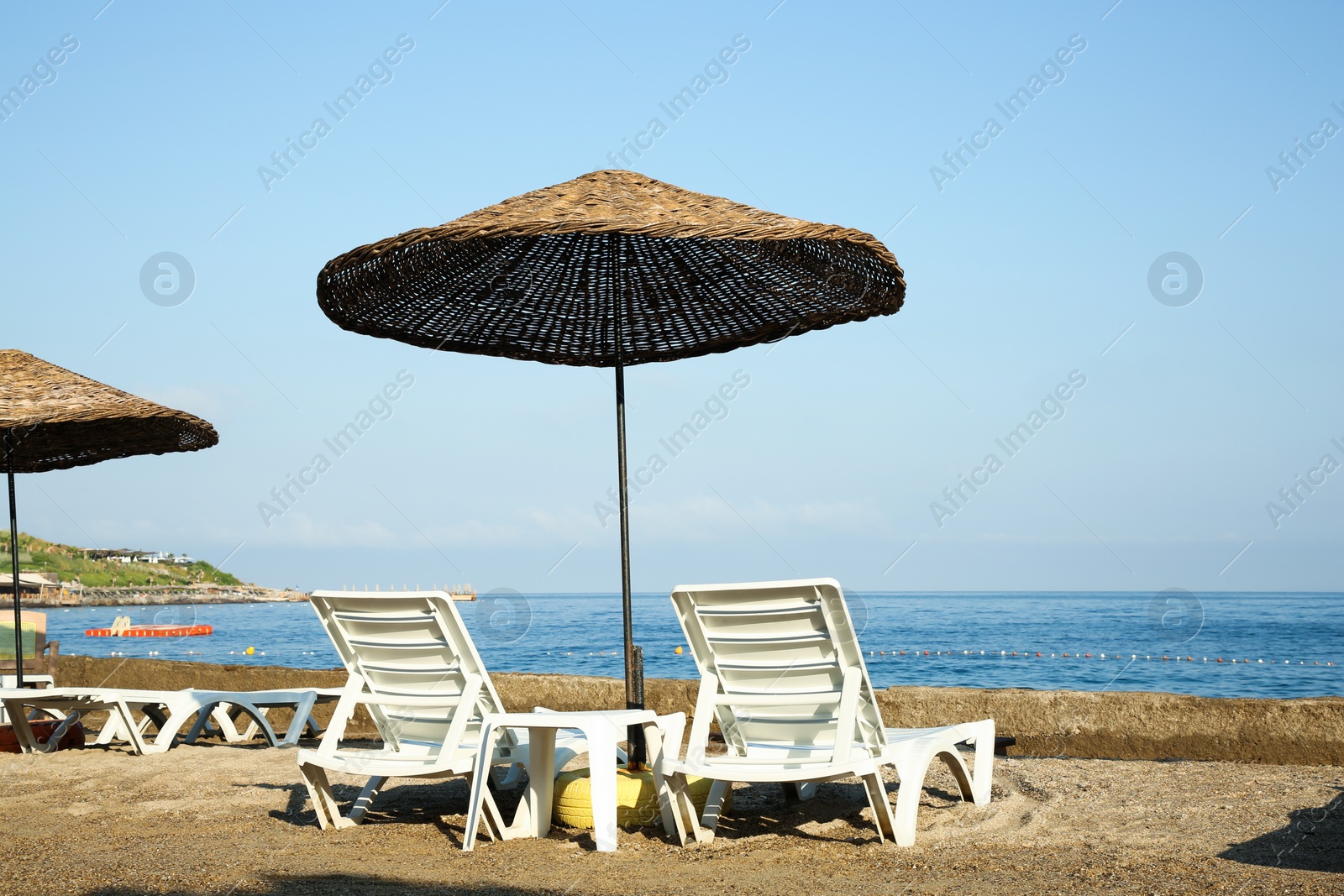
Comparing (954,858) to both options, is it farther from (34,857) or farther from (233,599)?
(233,599)

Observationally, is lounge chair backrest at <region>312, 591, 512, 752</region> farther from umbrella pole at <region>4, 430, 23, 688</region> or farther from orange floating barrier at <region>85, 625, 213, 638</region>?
orange floating barrier at <region>85, 625, 213, 638</region>

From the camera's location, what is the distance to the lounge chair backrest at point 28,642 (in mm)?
9125

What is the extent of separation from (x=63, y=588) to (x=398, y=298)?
112 meters

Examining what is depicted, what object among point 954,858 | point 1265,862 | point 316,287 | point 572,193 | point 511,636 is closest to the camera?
point 1265,862

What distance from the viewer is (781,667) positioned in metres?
3.54

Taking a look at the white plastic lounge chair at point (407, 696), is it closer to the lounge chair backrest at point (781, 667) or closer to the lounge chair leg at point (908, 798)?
the lounge chair backrest at point (781, 667)

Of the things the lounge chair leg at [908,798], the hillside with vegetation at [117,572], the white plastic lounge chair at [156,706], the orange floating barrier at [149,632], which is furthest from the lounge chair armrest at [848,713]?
the hillside with vegetation at [117,572]

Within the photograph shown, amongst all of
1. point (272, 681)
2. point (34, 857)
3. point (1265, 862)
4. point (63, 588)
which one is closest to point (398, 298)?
point (34, 857)

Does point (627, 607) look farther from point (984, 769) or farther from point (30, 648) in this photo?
point (30, 648)

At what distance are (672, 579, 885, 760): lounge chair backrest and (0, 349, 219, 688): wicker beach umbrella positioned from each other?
462cm

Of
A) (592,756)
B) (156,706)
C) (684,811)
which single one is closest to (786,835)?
(684,811)

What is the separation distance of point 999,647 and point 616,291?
98.6ft

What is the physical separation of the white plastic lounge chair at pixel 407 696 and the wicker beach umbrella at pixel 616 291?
2.31 ft

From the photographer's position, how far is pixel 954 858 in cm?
321
